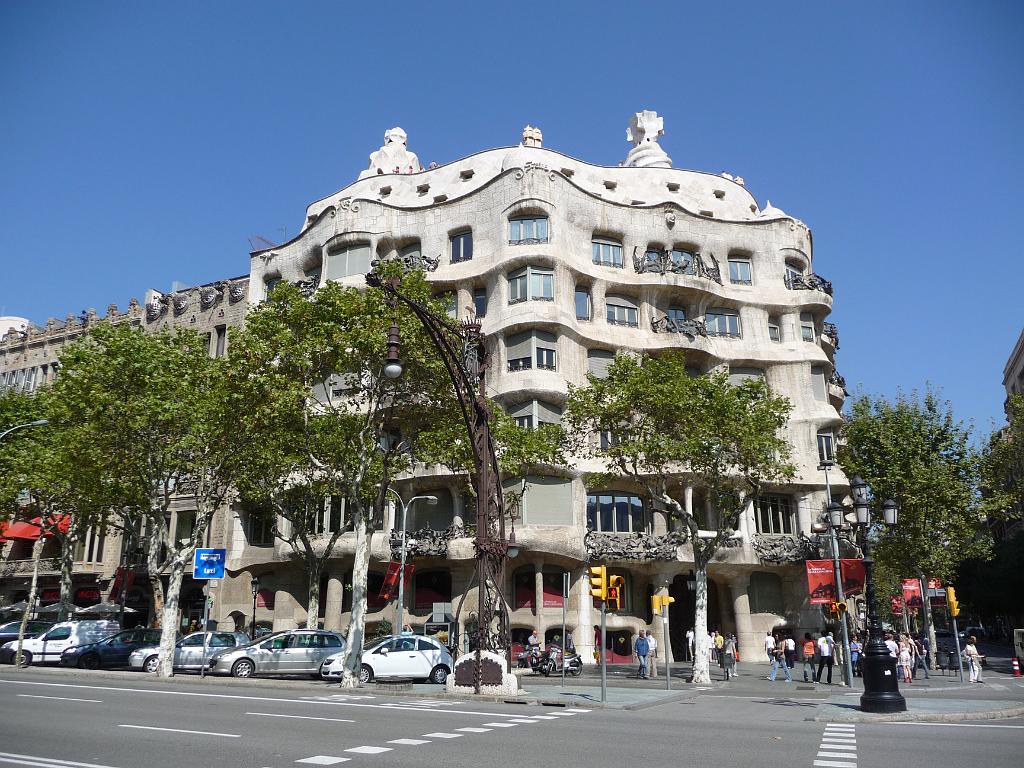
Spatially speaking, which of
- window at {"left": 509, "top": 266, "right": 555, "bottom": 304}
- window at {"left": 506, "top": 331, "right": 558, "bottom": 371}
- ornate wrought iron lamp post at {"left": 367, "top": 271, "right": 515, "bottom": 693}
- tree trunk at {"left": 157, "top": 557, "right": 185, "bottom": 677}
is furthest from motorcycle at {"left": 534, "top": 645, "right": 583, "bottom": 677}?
window at {"left": 509, "top": 266, "right": 555, "bottom": 304}

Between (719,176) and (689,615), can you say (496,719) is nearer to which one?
(689,615)

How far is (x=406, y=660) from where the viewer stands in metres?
23.6

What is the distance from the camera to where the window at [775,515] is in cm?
3938

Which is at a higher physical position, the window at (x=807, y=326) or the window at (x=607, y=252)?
the window at (x=607, y=252)

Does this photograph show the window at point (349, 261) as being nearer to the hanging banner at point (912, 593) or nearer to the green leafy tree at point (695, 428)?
the green leafy tree at point (695, 428)

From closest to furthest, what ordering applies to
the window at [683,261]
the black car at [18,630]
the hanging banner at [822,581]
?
the black car at [18,630] → the hanging banner at [822,581] → the window at [683,261]

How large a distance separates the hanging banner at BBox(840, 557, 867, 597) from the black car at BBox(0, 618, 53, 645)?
32.6 metres

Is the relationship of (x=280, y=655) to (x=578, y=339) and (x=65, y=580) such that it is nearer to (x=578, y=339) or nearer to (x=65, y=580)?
(x=65, y=580)

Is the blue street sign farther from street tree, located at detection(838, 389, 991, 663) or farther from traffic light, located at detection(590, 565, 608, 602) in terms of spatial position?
street tree, located at detection(838, 389, 991, 663)

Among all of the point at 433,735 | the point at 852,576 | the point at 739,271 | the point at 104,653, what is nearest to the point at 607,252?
the point at 739,271

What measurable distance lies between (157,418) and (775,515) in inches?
1130

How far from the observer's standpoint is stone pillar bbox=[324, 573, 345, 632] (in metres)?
38.3

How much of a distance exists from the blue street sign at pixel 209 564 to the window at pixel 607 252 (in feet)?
Result: 79.4

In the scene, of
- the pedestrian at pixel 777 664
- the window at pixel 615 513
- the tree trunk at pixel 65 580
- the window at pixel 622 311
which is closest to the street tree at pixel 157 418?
the tree trunk at pixel 65 580
